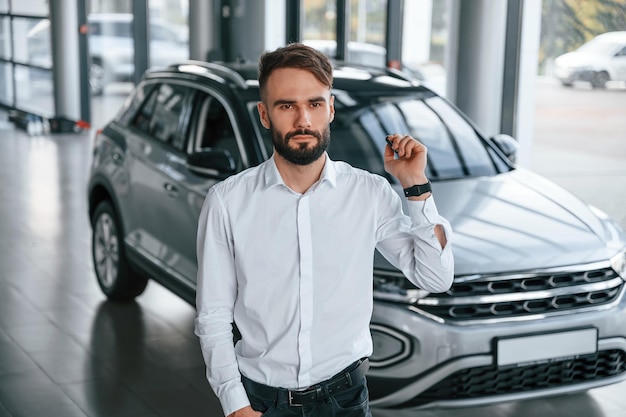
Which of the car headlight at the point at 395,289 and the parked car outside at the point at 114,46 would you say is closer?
the car headlight at the point at 395,289

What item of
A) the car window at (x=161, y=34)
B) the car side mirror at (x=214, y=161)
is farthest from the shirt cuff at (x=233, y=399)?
the car window at (x=161, y=34)

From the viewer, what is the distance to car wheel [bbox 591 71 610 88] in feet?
28.7

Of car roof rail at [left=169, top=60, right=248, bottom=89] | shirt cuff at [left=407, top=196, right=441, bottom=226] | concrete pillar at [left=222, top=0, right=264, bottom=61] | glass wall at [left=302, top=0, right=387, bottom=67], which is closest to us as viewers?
shirt cuff at [left=407, top=196, right=441, bottom=226]

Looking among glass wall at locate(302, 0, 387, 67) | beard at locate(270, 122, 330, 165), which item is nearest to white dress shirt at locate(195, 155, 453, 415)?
beard at locate(270, 122, 330, 165)

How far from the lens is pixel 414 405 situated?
14.1 feet

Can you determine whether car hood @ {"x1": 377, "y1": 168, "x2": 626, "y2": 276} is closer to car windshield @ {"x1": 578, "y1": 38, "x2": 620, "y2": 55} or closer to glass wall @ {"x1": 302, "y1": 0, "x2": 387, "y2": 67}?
car windshield @ {"x1": 578, "y1": 38, "x2": 620, "y2": 55}

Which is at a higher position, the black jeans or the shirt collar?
the shirt collar

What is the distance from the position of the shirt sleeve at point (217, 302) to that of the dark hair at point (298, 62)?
0.35 metres

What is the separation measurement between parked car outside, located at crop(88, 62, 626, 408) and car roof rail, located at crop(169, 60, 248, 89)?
14mm

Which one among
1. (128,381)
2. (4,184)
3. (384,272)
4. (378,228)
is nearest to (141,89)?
(128,381)

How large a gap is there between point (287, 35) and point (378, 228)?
1140 centimetres

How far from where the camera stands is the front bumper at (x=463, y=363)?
164 inches

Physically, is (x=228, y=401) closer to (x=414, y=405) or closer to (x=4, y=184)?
(x=414, y=405)

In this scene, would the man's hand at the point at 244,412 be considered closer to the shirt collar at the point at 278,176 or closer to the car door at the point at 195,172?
the shirt collar at the point at 278,176
